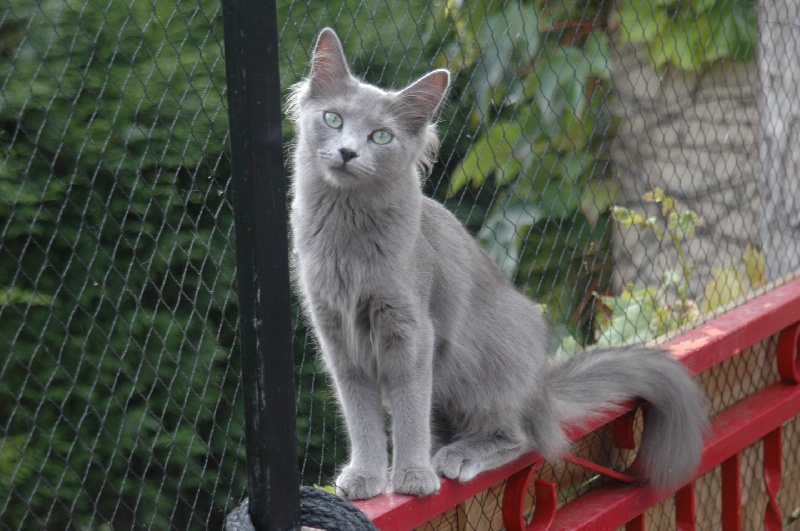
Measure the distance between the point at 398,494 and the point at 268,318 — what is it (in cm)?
90

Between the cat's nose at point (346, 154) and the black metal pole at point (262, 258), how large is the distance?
733mm

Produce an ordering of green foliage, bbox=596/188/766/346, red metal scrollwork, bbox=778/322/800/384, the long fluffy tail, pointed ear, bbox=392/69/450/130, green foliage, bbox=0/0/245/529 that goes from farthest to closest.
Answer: green foliage, bbox=596/188/766/346, red metal scrollwork, bbox=778/322/800/384, the long fluffy tail, green foliage, bbox=0/0/245/529, pointed ear, bbox=392/69/450/130

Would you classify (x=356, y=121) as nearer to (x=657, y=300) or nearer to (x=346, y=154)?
(x=346, y=154)

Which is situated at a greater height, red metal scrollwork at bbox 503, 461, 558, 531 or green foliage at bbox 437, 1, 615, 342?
green foliage at bbox 437, 1, 615, 342

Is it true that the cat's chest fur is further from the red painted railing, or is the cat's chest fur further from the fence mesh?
the red painted railing

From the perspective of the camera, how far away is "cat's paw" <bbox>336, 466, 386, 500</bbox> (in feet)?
6.81

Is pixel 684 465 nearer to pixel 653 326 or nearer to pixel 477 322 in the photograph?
pixel 477 322

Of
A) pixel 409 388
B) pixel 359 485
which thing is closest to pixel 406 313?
pixel 409 388

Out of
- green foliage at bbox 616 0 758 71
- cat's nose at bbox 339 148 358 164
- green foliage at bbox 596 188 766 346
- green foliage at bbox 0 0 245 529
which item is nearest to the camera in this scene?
cat's nose at bbox 339 148 358 164

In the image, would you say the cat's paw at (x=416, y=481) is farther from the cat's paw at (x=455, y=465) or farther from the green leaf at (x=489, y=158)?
the green leaf at (x=489, y=158)

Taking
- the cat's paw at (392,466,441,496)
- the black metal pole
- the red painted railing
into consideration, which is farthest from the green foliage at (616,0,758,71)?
the black metal pole

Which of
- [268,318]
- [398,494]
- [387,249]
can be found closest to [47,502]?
[398,494]

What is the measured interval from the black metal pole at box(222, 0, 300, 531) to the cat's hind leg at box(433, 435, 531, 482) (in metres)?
0.92

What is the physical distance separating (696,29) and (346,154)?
2326 millimetres
